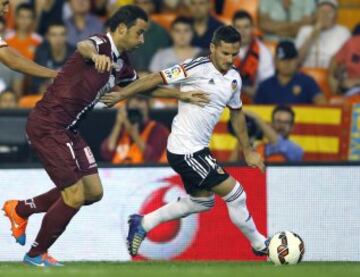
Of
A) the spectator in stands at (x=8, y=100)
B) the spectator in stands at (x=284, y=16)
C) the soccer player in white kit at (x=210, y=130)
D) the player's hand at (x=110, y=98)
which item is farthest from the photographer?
the spectator in stands at (x=284, y=16)

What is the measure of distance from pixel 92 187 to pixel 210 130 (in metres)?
1.33

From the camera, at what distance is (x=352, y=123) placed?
15.6m

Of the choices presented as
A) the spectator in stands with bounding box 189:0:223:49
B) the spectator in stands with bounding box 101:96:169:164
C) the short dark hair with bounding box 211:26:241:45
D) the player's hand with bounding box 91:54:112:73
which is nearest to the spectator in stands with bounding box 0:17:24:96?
the spectator in stands with bounding box 101:96:169:164

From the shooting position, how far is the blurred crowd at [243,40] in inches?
653

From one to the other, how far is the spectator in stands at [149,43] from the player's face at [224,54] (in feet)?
17.4

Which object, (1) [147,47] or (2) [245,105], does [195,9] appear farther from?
(2) [245,105]

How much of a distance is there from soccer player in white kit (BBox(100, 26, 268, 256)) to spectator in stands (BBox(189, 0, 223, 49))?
211 inches

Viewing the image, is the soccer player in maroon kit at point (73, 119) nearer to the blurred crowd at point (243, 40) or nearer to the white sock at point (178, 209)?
the white sock at point (178, 209)

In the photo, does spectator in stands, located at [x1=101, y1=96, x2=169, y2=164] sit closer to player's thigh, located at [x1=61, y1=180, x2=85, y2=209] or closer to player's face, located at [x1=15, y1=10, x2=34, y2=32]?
player's face, located at [x1=15, y1=10, x2=34, y2=32]

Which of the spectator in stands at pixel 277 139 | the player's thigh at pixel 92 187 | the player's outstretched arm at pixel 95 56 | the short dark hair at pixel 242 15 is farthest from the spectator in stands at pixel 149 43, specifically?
the player's outstretched arm at pixel 95 56

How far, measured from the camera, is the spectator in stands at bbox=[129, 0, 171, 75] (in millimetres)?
17291

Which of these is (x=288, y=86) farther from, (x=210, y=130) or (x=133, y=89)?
(x=133, y=89)

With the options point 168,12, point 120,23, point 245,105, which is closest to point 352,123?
point 245,105

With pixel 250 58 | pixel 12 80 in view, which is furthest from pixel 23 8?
pixel 250 58
